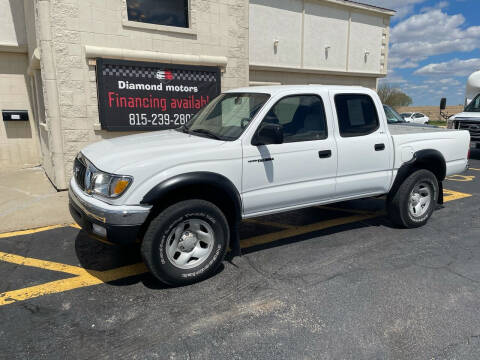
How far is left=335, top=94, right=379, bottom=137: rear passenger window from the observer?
4531 mm

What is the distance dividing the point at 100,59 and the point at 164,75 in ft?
4.63

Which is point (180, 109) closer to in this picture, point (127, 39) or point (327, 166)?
point (127, 39)

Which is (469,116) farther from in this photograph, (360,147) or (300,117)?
(300,117)

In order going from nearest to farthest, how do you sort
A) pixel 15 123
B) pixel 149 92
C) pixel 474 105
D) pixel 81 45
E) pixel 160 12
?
pixel 81 45 < pixel 149 92 < pixel 160 12 < pixel 15 123 < pixel 474 105

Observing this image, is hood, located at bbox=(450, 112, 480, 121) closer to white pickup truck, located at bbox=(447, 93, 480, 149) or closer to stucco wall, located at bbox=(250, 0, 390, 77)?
white pickup truck, located at bbox=(447, 93, 480, 149)

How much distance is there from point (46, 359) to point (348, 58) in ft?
48.4

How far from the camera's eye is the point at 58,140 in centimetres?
756

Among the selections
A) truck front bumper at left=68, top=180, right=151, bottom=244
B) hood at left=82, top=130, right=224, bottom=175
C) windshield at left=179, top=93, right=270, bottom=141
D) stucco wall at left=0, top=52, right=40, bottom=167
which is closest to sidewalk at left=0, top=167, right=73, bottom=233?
stucco wall at left=0, top=52, right=40, bottom=167

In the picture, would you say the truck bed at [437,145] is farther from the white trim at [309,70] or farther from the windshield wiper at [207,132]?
the white trim at [309,70]

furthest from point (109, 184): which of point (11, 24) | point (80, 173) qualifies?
point (11, 24)

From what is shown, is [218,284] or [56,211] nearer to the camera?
[218,284]

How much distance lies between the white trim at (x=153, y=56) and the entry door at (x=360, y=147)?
5055 millimetres

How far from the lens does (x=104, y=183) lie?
3396 millimetres

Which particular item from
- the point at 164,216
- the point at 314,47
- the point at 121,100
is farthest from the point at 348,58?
the point at 164,216
